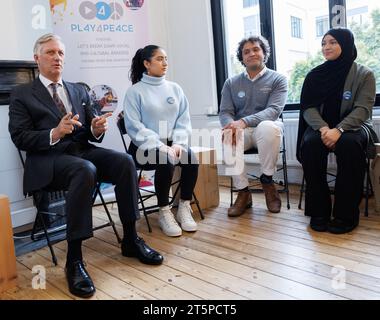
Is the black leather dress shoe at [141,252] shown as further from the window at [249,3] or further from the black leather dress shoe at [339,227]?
the window at [249,3]

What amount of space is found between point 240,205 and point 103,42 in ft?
5.95

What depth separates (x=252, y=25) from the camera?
3.91 meters

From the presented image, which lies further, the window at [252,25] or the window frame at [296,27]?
the window at [252,25]

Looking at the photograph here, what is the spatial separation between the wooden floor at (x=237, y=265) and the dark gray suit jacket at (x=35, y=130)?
0.54 meters

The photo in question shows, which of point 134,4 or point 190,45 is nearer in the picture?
point 134,4

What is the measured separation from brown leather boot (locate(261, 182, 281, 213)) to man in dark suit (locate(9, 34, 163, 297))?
109 cm

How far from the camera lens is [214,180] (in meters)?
3.15

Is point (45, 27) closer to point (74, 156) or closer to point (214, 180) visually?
point (74, 156)

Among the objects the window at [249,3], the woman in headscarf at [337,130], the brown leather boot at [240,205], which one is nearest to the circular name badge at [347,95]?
the woman in headscarf at [337,130]

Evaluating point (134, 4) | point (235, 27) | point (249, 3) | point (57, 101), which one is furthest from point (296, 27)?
point (57, 101)

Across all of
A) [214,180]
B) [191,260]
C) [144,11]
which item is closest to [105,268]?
[191,260]

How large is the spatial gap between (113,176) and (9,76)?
1.15 metres

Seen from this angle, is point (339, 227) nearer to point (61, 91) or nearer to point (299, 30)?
point (61, 91)

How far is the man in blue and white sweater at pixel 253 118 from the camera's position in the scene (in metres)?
2.78
